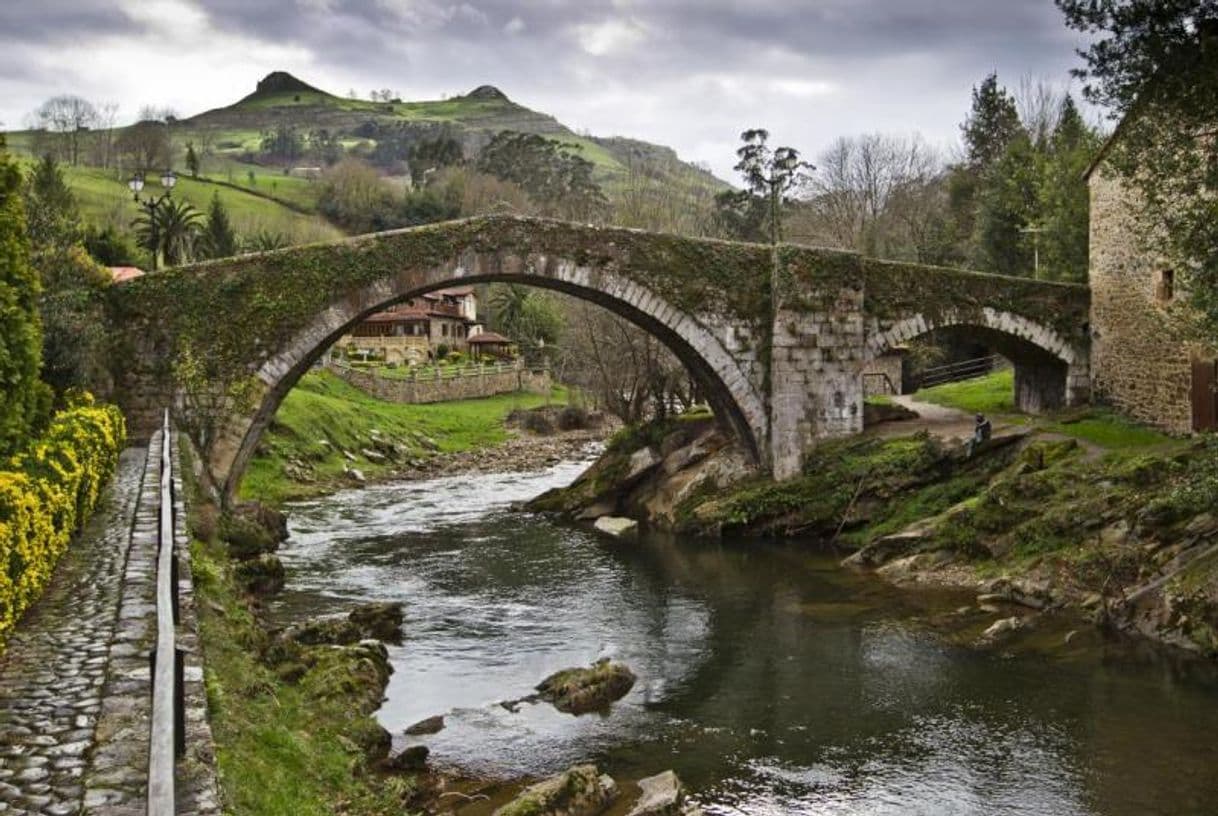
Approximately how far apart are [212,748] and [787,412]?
22.3 m

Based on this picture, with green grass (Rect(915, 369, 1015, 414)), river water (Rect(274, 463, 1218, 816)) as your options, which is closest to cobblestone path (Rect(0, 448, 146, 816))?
river water (Rect(274, 463, 1218, 816))

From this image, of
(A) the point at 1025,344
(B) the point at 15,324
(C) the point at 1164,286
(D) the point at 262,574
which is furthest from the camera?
(A) the point at 1025,344

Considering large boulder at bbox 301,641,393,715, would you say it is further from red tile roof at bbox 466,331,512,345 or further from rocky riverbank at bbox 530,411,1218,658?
red tile roof at bbox 466,331,512,345

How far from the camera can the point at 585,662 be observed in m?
16.3

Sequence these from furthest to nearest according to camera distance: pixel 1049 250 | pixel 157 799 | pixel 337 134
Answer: pixel 337 134, pixel 1049 250, pixel 157 799

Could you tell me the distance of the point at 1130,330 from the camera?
27500 mm

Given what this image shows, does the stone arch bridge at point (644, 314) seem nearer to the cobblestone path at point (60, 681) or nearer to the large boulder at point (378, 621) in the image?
the large boulder at point (378, 621)

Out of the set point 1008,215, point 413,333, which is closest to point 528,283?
point 1008,215

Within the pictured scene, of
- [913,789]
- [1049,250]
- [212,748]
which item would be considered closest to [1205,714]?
[913,789]

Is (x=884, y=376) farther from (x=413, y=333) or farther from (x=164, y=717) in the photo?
(x=164, y=717)

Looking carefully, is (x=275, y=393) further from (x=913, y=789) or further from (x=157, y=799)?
(x=157, y=799)

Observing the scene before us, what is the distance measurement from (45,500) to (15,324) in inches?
246

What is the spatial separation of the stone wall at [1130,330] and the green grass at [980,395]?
11.6 ft

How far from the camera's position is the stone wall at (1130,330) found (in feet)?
82.0
